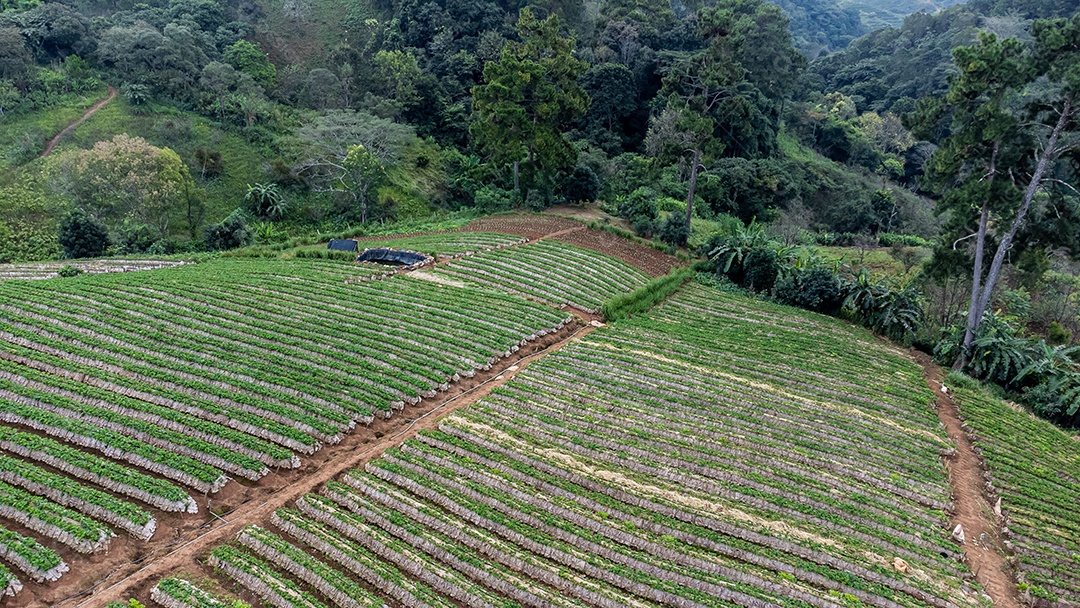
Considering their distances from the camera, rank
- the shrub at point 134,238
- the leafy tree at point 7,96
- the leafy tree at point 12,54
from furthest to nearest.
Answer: the leafy tree at point 12,54 < the leafy tree at point 7,96 < the shrub at point 134,238

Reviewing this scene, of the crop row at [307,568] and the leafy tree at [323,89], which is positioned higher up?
the leafy tree at [323,89]

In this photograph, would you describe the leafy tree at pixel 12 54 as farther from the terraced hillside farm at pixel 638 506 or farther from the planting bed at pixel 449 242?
the terraced hillside farm at pixel 638 506

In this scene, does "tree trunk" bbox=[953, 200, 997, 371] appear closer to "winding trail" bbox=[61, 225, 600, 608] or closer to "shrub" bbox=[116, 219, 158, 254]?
"winding trail" bbox=[61, 225, 600, 608]

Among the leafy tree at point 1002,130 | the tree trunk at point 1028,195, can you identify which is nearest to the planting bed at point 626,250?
the leafy tree at point 1002,130

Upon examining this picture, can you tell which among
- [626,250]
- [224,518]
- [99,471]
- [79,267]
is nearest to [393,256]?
[626,250]

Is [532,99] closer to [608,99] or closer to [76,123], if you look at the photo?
[608,99]

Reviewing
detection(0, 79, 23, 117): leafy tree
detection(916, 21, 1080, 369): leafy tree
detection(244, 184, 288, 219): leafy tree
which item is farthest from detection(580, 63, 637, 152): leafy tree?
detection(0, 79, 23, 117): leafy tree

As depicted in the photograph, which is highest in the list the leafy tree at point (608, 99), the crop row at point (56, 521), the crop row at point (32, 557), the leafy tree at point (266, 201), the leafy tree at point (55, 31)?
the leafy tree at point (608, 99)
